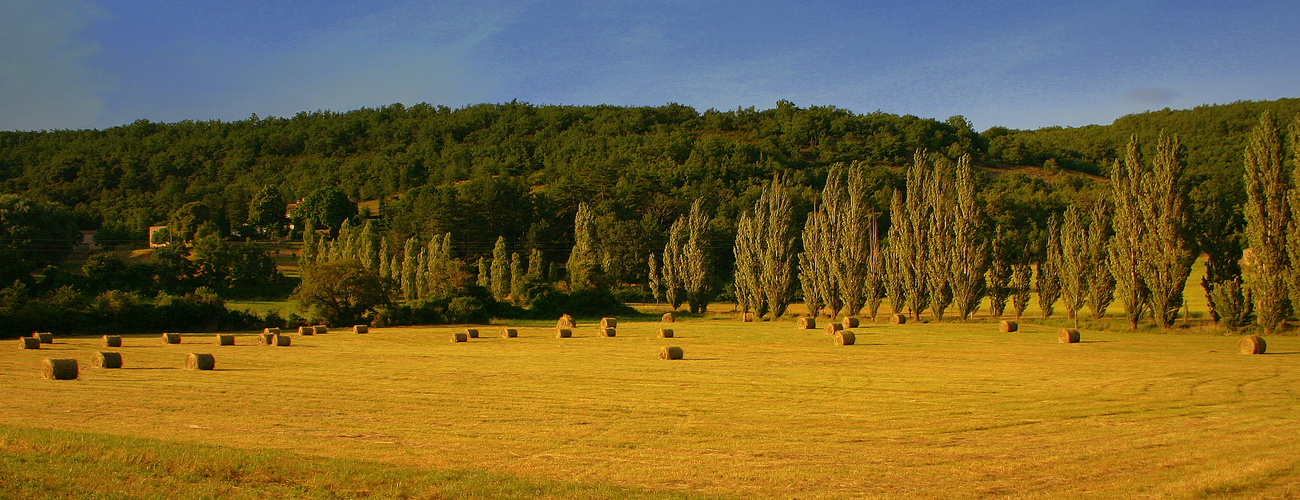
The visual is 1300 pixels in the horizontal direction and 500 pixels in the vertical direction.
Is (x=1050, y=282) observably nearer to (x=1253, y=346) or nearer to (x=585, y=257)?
(x=1253, y=346)

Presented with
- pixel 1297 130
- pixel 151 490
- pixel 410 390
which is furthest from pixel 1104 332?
pixel 151 490

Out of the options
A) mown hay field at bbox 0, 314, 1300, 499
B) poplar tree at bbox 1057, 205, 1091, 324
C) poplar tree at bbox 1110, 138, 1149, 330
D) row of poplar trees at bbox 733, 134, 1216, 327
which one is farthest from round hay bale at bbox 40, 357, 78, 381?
poplar tree at bbox 1057, 205, 1091, 324

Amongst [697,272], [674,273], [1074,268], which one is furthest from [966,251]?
[674,273]

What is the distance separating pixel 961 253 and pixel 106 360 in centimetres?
4090

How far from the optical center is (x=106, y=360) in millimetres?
20938

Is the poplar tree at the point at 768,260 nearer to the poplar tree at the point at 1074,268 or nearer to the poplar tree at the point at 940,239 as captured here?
the poplar tree at the point at 940,239

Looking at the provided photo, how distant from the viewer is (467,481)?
8.97 meters

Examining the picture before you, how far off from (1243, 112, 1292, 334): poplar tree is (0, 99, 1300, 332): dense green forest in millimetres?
6919

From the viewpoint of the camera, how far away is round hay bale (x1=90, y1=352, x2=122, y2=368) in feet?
68.7

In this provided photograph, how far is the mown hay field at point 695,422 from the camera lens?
9500mm

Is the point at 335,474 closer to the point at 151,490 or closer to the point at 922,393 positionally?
the point at 151,490

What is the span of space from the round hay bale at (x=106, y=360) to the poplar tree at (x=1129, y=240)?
3920 centimetres

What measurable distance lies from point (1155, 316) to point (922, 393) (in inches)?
1040

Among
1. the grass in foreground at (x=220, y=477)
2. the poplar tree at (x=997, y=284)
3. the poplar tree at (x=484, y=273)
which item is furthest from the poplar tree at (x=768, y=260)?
the grass in foreground at (x=220, y=477)
